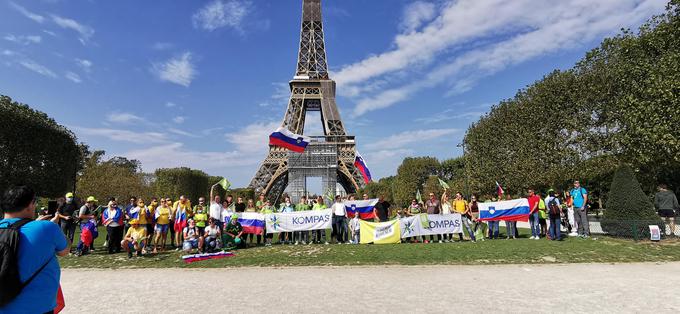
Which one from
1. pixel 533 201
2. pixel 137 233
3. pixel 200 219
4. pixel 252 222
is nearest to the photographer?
pixel 137 233

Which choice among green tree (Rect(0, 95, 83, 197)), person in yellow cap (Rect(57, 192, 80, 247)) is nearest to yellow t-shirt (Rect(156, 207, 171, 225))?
person in yellow cap (Rect(57, 192, 80, 247))

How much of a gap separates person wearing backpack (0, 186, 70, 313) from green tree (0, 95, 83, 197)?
29807mm

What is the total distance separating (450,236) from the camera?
13.5 m

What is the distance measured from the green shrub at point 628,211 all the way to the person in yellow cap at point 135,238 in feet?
51.4

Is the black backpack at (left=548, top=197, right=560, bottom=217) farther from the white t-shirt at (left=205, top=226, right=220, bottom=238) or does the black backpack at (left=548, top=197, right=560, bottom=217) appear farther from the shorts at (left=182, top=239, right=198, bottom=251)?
the shorts at (left=182, top=239, right=198, bottom=251)

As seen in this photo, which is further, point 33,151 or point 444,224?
point 33,151

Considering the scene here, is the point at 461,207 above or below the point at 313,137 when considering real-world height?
below

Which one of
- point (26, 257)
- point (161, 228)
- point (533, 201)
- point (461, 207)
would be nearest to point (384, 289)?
point (26, 257)

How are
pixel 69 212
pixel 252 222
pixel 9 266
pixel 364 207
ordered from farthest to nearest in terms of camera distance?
pixel 364 207, pixel 252 222, pixel 69 212, pixel 9 266

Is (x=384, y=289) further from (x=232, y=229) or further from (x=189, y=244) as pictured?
(x=232, y=229)

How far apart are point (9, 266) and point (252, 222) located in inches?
420

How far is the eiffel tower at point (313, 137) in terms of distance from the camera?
158 feet

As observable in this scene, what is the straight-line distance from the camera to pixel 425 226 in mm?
12898

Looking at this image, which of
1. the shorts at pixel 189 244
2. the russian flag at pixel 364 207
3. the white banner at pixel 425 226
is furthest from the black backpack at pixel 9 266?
the russian flag at pixel 364 207
